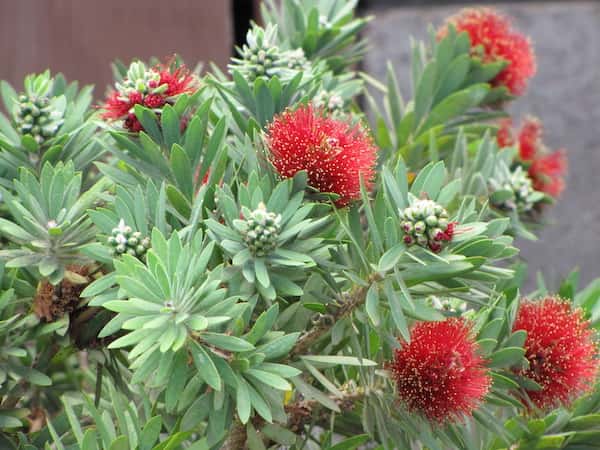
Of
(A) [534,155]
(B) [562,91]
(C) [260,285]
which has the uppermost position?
(C) [260,285]

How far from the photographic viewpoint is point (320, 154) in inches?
23.5

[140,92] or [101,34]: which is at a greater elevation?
[140,92]

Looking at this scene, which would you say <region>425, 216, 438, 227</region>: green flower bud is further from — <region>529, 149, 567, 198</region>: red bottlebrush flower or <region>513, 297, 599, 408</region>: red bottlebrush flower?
<region>529, 149, 567, 198</region>: red bottlebrush flower

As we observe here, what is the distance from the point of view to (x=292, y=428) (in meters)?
0.72

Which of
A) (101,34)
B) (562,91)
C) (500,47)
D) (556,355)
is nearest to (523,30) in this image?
(562,91)

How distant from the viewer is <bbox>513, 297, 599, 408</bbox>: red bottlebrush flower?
0.66 meters

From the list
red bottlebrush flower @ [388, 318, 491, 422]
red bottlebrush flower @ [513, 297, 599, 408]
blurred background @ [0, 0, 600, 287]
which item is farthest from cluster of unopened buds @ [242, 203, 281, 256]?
blurred background @ [0, 0, 600, 287]

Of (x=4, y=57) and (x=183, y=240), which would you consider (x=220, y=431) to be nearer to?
(x=183, y=240)

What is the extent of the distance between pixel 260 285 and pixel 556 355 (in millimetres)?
238

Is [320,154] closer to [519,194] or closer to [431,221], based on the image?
[431,221]

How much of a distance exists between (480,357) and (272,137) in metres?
0.21

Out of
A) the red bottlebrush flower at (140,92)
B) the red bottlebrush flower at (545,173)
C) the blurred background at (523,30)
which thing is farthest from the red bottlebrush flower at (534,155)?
the blurred background at (523,30)

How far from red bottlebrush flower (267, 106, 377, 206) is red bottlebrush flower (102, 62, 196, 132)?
0.10 m

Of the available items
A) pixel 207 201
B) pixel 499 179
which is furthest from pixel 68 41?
pixel 207 201
